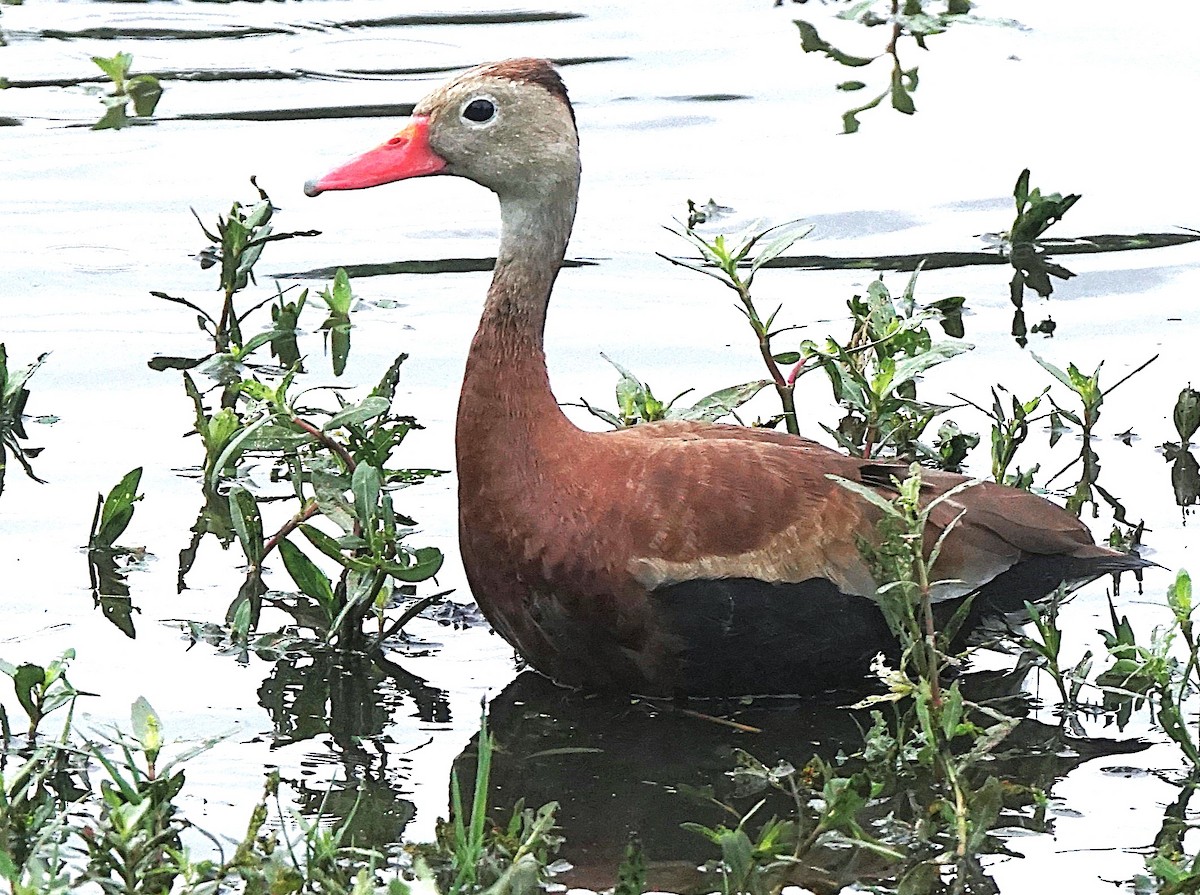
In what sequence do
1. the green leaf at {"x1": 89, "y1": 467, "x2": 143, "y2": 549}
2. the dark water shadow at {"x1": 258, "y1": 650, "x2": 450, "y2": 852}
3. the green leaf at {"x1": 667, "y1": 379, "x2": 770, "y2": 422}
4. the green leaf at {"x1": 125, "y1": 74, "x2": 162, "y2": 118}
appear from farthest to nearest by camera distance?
the green leaf at {"x1": 125, "y1": 74, "x2": 162, "y2": 118}
the green leaf at {"x1": 667, "y1": 379, "x2": 770, "y2": 422}
the green leaf at {"x1": 89, "y1": 467, "x2": 143, "y2": 549}
the dark water shadow at {"x1": 258, "y1": 650, "x2": 450, "y2": 852}

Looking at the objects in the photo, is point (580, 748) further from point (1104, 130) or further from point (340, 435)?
point (1104, 130)

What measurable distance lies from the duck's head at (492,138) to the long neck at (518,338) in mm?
69

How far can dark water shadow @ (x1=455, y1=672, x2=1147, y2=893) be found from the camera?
4.94 metres

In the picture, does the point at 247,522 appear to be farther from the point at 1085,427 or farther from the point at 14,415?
the point at 1085,427

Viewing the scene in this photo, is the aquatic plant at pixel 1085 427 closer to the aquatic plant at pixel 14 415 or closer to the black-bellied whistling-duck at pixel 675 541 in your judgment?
the black-bellied whistling-duck at pixel 675 541

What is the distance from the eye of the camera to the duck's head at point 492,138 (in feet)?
20.0

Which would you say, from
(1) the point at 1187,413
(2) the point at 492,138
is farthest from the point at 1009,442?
(2) the point at 492,138

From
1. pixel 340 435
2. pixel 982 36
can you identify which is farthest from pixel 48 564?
pixel 982 36

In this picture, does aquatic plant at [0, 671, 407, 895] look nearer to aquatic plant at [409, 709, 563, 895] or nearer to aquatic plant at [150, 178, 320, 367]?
aquatic plant at [409, 709, 563, 895]

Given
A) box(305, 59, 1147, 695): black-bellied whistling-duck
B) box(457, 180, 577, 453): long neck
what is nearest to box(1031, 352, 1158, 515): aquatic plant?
box(305, 59, 1147, 695): black-bellied whistling-duck

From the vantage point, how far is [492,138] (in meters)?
6.11

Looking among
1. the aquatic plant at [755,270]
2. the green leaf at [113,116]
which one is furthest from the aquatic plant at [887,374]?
the green leaf at [113,116]

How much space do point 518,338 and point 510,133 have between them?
569mm

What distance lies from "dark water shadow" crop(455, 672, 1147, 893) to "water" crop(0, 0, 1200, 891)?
24 millimetres
